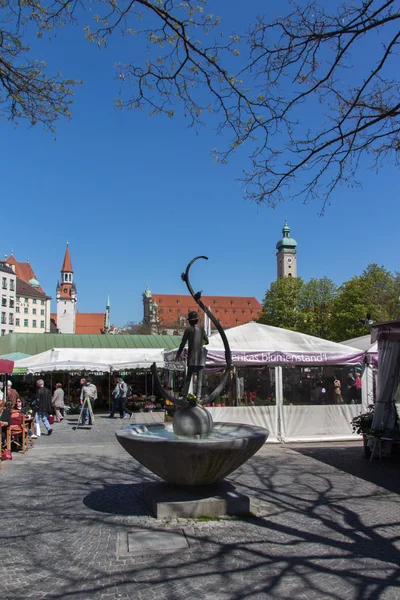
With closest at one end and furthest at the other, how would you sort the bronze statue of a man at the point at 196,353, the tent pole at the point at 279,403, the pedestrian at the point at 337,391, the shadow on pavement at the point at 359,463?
the bronze statue of a man at the point at 196,353 < the shadow on pavement at the point at 359,463 < the tent pole at the point at 279,403 < the pedestrian at the point at 337,391

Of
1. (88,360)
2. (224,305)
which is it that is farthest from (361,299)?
(224,305)

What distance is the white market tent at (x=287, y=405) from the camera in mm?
13039

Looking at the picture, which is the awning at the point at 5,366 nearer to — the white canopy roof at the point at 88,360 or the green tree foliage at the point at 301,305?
the white canopy roof at the point at 88,360

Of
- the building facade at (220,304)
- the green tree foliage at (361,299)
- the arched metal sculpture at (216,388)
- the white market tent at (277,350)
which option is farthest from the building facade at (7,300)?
the arched metal sculpture at (216,388)

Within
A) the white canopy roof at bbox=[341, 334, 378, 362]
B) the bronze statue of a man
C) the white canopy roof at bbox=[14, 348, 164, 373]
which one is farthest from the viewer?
the white canopy roof at bbox=[14, 348, 164, 373]

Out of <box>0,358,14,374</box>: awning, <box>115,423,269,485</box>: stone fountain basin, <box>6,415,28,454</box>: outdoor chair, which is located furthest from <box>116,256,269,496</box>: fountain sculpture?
<box>0,358,14,374</box>: awning

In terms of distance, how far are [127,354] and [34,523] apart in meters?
19.5

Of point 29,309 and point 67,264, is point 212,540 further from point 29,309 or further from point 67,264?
point 67,264

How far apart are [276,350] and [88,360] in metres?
13.0

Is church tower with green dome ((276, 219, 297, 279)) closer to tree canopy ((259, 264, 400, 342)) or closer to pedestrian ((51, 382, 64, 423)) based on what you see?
tree canopy ((259, 264, 400, 342))

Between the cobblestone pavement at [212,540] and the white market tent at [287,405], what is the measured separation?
408cm

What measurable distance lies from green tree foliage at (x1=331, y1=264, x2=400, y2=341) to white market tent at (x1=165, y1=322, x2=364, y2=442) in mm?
30704

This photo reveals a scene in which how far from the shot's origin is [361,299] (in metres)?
46.6

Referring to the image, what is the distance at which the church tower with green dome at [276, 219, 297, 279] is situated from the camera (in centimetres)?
12131
